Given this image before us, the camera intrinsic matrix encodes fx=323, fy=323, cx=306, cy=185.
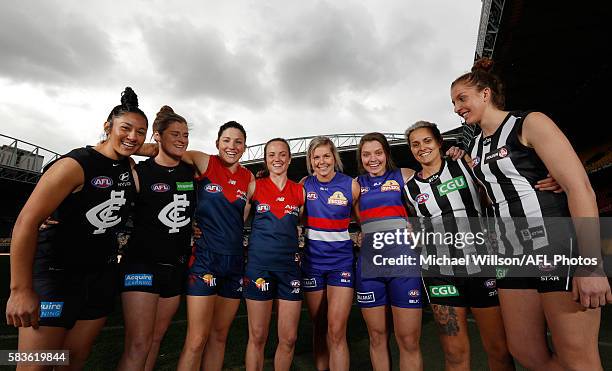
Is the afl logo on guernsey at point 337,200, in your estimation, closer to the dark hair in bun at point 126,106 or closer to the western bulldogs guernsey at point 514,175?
the western bulldogs guernsey at point 514,175

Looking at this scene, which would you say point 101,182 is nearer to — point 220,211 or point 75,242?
point 75,242

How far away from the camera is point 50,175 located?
2.03 m

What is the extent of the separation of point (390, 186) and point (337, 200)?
1.80 feet

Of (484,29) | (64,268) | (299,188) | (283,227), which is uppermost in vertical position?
(484,29)

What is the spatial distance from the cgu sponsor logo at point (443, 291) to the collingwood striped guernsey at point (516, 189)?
604mm

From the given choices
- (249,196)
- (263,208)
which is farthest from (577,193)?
(249,196)

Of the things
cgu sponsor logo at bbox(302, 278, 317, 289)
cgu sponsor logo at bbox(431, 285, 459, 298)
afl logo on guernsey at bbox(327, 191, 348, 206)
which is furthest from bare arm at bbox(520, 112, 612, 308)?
cgu sponsor logo at bbox(302, 278, 317, 289)

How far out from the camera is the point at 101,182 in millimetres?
2316

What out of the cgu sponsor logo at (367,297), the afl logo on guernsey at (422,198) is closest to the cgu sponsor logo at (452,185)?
the afl logo on guernsey at (422,198)

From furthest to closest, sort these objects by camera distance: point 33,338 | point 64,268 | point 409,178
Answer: point 409,178
point 64,268
point 33,338

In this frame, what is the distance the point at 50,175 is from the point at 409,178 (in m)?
2.92

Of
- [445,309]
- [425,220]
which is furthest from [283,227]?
[445,309]

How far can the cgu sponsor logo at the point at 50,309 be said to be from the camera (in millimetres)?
2031

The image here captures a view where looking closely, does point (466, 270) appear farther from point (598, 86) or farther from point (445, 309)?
point (598, 86)
